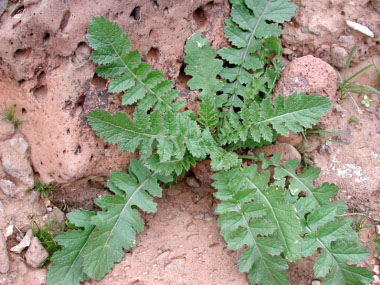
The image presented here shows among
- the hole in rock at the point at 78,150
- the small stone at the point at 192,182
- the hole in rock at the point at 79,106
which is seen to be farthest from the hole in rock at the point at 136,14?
the small stone at the point at 192,182

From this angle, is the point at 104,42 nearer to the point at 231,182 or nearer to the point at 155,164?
the point at 155,164

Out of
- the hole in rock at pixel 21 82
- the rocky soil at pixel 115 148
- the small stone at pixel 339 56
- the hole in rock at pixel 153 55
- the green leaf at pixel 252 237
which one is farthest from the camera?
the small stone at pixel 339 56

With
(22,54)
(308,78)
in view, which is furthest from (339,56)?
(22,54)

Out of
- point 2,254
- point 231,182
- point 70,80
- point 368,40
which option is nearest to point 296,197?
point 231,182

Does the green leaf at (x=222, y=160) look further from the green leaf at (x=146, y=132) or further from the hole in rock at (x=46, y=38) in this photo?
the hole in rock at (x=46, y=38)

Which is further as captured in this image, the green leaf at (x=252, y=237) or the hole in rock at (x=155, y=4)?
the hole in rock at (x=155, y=4)

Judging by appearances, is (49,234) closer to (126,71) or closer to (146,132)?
(146,132)

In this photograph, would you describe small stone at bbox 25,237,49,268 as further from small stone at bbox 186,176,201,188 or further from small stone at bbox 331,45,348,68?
small stone at bbox 331,45,348,68

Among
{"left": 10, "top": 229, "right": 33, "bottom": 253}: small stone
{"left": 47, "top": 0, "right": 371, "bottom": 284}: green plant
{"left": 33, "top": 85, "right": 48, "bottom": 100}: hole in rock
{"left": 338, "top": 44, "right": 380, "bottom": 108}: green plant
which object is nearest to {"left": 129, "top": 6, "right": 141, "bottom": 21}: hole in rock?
{"left": 47, "top": 0, "right": 371, "bottom": 284}: green plant

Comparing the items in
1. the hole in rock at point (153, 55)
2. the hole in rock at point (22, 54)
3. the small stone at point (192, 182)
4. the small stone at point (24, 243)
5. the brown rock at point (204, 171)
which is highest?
the hole in rock at point (22, 54)
